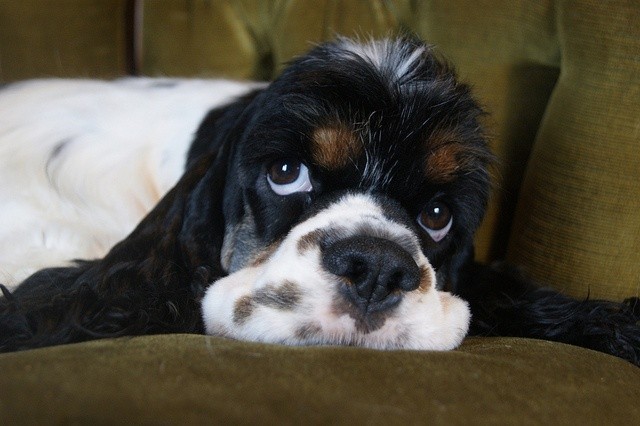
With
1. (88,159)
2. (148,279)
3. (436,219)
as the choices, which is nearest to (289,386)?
(148,279)

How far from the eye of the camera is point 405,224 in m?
1.29

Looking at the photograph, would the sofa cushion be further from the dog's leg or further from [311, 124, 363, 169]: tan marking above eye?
[311, 124, 363, 169]: tan marking above eye

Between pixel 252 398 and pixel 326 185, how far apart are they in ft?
1.88

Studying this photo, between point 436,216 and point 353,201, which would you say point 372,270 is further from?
point 436,216

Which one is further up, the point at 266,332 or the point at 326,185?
the point at 326,185

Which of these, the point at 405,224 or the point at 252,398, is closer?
the point at 252,398

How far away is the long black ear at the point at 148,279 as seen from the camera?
1.15 meters

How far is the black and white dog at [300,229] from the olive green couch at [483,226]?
111 mm

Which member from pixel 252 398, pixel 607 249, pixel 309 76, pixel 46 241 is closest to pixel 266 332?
pixel 252 398

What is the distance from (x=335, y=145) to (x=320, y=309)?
0.33 meters

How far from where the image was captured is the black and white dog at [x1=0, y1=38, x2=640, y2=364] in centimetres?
112

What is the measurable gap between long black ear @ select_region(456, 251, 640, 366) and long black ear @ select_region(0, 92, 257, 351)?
0.52m

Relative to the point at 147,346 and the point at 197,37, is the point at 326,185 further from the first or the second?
the point at 197,37

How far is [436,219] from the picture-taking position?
1431 millimetres
